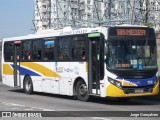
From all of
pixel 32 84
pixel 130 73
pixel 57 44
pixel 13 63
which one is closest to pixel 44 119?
pixel 130 73

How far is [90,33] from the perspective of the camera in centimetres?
1739


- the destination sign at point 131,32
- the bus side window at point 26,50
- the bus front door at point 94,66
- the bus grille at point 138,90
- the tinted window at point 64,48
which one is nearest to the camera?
the bus grille at point 138,90

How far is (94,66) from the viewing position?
56.6ft

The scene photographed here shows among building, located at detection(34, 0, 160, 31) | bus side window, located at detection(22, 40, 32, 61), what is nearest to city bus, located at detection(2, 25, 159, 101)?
bus side window, located at detection(22, 40, 32, 61)

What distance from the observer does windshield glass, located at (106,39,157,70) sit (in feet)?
54.1

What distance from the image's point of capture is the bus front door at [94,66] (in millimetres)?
17047

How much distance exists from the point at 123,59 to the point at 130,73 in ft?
1.84

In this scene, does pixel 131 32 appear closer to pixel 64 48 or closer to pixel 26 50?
pixel 64 48

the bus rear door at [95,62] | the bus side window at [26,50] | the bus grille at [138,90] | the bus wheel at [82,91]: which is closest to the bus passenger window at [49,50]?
the bus side window at [26,50]

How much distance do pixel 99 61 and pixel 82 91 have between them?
1.68m

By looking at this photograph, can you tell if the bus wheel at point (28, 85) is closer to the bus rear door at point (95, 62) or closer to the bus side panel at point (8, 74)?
the bus side panel at point (8, 74)

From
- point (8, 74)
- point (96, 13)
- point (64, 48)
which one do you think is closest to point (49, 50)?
point (64, 48)

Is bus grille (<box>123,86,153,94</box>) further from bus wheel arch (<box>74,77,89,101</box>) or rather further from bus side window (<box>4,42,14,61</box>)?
bus side window (<box>4,42,14,61</box>)

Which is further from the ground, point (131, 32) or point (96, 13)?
point (96, 13)
